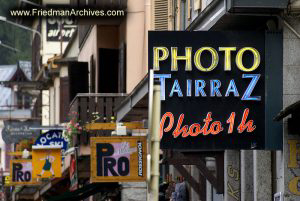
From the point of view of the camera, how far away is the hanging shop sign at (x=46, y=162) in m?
34.0

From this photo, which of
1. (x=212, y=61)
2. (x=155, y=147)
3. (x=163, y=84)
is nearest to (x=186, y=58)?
(x=212, y=61)

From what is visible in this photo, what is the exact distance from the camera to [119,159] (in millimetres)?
22703

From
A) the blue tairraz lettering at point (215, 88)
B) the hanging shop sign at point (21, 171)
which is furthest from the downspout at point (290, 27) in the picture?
the hanging shop sign at point (21, 171)

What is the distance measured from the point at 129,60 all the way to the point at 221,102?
1446cm

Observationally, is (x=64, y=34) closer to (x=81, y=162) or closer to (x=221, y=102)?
(x=81, y=162)

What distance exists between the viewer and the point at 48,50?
66812 millimetres

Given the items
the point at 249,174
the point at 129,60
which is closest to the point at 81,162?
the point at 129,60

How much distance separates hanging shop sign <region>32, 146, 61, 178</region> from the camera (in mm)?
34031

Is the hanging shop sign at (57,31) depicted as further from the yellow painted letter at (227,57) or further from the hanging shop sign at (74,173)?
the yellow painted letter at (227,57)

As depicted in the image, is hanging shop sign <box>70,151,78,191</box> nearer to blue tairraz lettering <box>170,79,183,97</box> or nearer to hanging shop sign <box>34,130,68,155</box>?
hanging shop sign <box>34,130,68,155</box>

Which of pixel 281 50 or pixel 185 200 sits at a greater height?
pixel 281 50

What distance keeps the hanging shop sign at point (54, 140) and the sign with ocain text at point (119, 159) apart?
12.4m

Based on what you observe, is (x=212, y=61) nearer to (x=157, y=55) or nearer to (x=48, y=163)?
(x=157, y=55)

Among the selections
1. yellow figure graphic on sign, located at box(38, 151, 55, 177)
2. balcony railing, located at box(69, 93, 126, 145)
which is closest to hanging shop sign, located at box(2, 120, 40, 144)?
yellow figure graphic on sign, located at box(38, 151, 55, 177)
